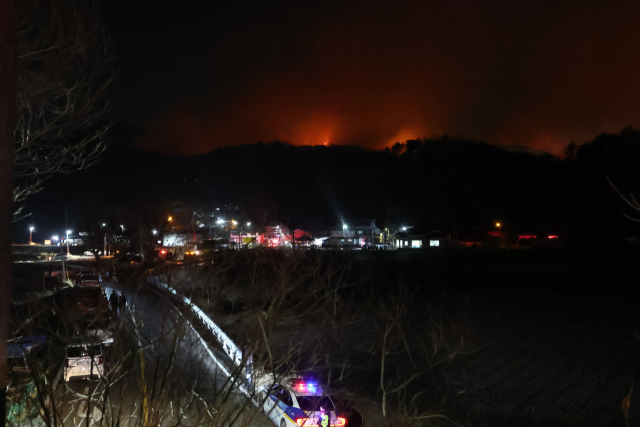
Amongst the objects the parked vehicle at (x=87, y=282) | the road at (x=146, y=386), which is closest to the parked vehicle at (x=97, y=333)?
the road at (x=146, y=386)

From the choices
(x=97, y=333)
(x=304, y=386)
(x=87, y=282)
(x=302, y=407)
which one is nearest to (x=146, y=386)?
(x=97, y=333)

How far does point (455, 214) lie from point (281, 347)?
64.2 meters

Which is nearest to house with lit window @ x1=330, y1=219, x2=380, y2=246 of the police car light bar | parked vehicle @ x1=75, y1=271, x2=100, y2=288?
parked vehicle @ x1=75, y1=271, x2=100, y2=288

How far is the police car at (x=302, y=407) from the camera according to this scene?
8.17m

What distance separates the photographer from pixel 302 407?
28.1 feet

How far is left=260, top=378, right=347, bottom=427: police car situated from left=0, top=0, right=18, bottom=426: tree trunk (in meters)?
6.32

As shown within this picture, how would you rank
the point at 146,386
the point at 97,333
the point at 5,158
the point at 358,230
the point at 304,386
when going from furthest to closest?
the point at 358,230 → the point at 304,386 → the point at 97,333 → the point at 146,386 → the point at 5,158

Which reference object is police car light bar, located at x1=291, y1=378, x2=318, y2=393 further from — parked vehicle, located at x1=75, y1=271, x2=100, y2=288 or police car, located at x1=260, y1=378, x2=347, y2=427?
parked vehicle, located at x1=75, y1=271, x2=100, y2=288

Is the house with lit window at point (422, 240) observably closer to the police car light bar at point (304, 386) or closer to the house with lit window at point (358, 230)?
the house with lit window at point (358, 230)

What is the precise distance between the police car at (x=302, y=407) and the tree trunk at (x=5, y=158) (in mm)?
6316

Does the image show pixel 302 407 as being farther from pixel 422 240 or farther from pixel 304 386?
pixel 422 240

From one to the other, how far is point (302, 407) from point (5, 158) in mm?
7482

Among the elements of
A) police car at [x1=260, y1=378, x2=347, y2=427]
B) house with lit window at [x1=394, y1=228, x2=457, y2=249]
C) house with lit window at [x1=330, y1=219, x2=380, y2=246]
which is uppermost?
house with lit window at [x1=330, y1=219, x2=380, y2=246]

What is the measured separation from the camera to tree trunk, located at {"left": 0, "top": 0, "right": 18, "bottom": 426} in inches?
92.5
